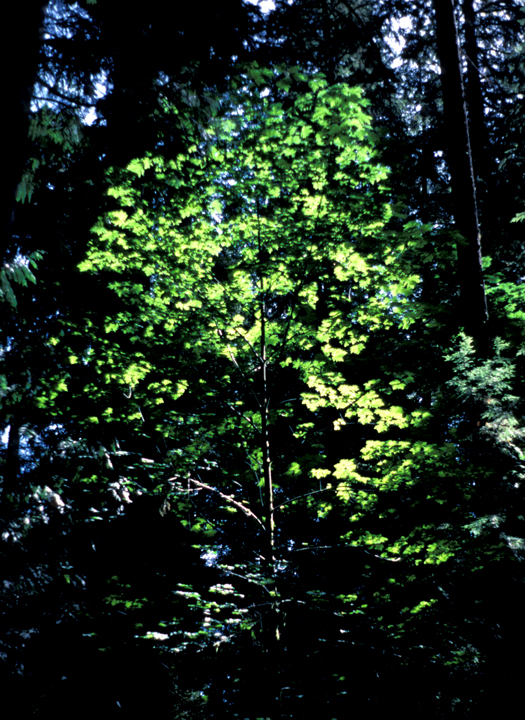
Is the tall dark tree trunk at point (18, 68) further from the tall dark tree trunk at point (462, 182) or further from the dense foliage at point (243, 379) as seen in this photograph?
the tall dark tree trunk at point (462, 182)

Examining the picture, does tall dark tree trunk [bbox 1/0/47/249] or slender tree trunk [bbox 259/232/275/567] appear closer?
tall dark tree trunk [bbox 1/0/47/249]

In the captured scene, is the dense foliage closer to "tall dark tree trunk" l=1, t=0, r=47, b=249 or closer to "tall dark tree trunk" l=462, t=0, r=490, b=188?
"tall dark tree trunk" l=1, t=0, r=47, b=249

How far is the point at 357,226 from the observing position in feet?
12.8

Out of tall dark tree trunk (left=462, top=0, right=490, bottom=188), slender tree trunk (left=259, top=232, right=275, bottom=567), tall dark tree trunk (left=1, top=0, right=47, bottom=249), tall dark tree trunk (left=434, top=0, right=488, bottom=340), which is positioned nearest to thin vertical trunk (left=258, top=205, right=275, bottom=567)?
slender tree trunk (left=259, top=232, right=275, bottom=567)

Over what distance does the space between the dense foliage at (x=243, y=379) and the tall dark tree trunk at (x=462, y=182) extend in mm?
44

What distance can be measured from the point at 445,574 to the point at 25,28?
232 inches

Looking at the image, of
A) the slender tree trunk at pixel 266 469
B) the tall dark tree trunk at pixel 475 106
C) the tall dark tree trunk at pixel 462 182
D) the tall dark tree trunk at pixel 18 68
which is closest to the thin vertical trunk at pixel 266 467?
the slender tree trunk at pixel 266 469

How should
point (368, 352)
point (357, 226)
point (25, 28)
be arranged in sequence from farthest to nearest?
point (368, 352) → point (357, 226) → point (25, 28)

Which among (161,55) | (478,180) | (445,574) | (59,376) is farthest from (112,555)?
(478,180)

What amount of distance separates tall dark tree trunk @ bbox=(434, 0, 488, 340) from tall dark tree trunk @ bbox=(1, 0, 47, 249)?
5.43 m

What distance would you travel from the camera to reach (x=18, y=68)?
1501 mm

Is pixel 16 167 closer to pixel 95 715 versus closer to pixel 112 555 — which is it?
pixel 112 555

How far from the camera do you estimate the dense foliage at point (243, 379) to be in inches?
152

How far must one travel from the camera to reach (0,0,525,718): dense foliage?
3.87 metres
